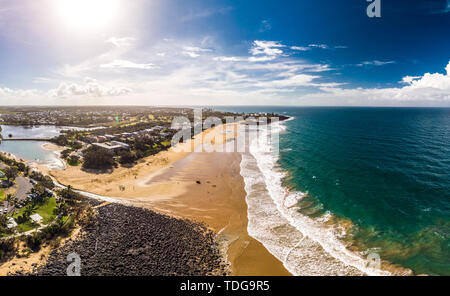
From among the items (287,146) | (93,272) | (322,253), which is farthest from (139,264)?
(287,146)

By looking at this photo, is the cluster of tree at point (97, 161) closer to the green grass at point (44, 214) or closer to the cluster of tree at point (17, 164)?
the cluster of tree at point (17, 164)

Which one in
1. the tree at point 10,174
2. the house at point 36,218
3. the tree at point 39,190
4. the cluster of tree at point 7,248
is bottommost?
the cluster of tree at point 7,248

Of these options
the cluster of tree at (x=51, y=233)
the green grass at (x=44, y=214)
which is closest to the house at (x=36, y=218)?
the green grass at (x=44, y=214)

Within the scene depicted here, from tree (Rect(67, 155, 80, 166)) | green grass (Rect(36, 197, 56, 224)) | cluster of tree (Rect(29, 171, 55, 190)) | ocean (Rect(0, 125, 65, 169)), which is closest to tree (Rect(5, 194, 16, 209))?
green grass (Rect(36, 197, 56, 224))

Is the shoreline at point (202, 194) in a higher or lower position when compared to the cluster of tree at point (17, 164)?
lower
